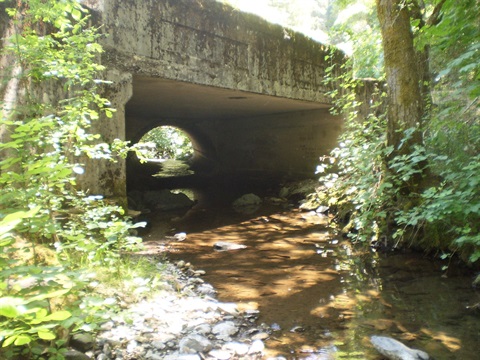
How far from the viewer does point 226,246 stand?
491 centimetres

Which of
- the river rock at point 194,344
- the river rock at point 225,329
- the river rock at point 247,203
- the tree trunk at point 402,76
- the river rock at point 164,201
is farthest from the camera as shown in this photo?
the river rock at point 164,201

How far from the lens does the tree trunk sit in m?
4.23

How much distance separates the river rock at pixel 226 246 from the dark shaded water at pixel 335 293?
0.15m

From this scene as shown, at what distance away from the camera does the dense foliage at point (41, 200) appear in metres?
1.25

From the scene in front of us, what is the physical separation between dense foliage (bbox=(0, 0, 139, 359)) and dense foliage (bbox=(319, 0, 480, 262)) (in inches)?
98.4

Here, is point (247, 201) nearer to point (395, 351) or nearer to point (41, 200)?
point (395, 351)

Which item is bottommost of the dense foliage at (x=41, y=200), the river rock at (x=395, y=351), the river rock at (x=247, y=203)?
the river rock at (x=395, y=351)

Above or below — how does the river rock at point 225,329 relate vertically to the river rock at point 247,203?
below

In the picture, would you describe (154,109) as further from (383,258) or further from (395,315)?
(395,315)

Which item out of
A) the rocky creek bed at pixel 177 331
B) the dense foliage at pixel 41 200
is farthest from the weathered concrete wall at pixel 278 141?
the dense foliage at pixel 41 200

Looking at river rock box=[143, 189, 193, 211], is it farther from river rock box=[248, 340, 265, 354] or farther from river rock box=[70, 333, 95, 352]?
river rock box=[70, 333, 95, 352]

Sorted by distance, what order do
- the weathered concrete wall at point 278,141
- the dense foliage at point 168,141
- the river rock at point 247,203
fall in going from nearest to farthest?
the river rock at point 247,203, the weathered concrete wall at point 278,141, the dense foliage at point 168,141

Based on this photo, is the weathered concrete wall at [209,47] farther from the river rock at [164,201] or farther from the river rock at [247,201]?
the river rock at [164,201]

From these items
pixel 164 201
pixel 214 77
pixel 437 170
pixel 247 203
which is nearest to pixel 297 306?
pixel 437 170
